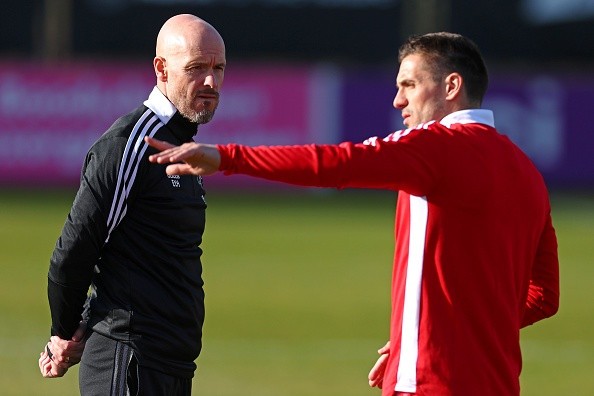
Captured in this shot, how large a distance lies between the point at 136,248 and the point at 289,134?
62.9ft

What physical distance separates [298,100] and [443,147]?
790 inches

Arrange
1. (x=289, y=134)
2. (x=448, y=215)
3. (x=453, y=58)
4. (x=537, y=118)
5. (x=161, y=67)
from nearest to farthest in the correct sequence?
(x=448, y=215) → (x=453, y=58) → (x=161, y=67) → (x=289, y=134) → (x=537, y=118)

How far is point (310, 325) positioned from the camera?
13031 mm

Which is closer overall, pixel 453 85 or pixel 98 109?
pixel 453 85

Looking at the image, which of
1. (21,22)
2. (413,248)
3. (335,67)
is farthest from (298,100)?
(413,248)

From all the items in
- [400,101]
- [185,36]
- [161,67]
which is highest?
[185,36]

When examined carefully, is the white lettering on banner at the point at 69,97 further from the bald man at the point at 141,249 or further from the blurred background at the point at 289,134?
the bald man at the point at 141,249

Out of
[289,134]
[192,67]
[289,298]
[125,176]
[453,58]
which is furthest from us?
[289,134]

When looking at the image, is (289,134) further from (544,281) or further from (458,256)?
(458,256)

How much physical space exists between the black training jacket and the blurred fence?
18.4m

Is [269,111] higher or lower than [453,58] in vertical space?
lower

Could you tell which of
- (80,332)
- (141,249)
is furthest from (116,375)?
(141,249)

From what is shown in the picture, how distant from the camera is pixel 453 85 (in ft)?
15.8

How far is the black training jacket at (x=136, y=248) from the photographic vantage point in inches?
198
